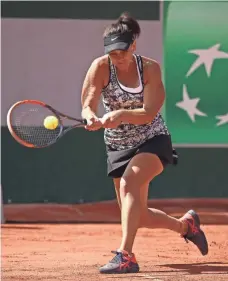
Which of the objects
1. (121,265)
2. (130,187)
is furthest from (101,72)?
(121,265)

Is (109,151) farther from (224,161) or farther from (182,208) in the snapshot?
(224,161)

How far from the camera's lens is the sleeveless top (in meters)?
5.67

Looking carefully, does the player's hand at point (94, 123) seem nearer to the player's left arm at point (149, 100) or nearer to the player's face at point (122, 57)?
the player's left arm at point (149, 100)

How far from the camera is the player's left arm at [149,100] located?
552 cm

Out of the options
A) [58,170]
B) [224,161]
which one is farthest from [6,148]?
[224,161]

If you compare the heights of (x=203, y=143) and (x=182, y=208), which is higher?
(x=203, y=143)

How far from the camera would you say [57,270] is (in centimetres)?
568

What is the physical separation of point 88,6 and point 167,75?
4.20 ft

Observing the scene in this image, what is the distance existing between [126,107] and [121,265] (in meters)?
1.01

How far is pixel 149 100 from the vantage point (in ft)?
18.3

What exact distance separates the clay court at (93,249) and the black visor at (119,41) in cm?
140

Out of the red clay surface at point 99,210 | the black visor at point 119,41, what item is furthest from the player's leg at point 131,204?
the red clay surface at point 99,210

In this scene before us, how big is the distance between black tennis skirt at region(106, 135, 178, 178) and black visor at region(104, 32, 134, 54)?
66 cm

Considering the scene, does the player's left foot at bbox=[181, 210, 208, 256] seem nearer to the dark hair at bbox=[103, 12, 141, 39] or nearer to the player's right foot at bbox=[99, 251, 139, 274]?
the player's right foot at bbox=[99, 251, 139, 274]
